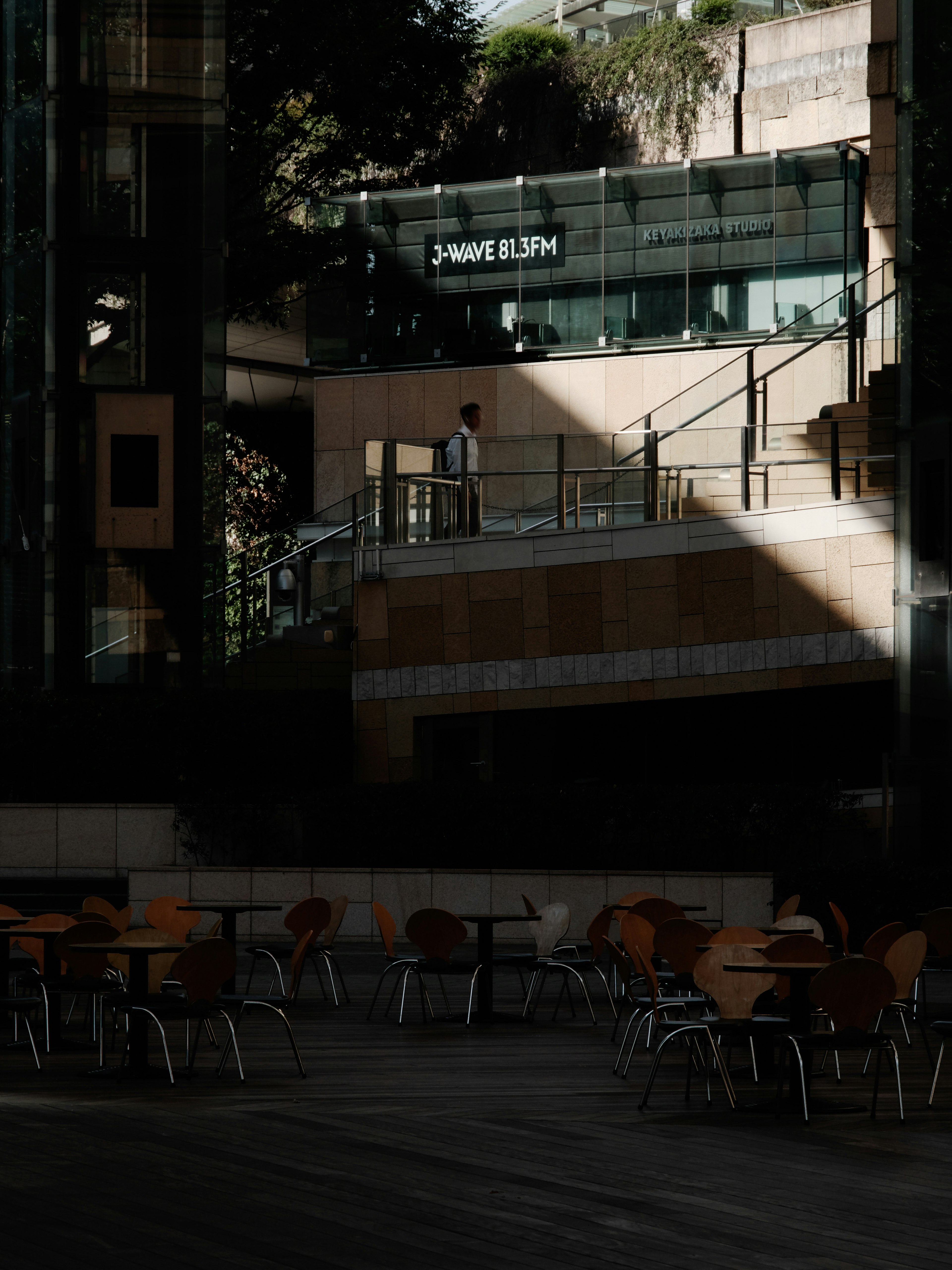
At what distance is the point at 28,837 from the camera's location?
1795 centimetres

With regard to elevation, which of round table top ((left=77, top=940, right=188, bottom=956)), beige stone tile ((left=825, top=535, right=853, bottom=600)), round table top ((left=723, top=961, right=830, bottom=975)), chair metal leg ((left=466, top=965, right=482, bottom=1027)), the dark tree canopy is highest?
the dark tree canopy

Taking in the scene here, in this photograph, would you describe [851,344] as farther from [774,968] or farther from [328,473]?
[774,968]

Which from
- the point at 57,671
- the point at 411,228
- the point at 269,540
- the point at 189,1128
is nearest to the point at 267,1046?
the point at 189,1128

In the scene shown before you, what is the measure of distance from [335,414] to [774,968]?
70.9 ft

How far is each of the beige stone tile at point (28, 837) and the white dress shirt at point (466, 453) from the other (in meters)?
5.59

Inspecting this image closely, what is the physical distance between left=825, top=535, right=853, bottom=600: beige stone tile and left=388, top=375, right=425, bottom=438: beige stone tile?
38.3 ft

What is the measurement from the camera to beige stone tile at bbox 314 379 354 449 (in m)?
29.0

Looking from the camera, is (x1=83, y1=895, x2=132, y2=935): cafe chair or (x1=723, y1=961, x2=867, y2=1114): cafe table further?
(x1=83, y1=895, x2=132, y2=935): cafe chair

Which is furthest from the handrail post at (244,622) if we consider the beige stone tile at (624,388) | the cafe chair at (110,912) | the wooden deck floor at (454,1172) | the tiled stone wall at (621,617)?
the wooden deck floor at (454,1172)

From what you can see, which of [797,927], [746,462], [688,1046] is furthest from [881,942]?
[746,462]

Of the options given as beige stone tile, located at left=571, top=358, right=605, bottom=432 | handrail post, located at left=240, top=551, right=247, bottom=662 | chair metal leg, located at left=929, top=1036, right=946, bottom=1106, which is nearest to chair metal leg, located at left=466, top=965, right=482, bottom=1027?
chair metal leg, located at left=929, top=1036, right=946, bottom=1106

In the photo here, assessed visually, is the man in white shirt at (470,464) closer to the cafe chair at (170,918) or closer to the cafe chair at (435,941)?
the cafe chair at (435,941)

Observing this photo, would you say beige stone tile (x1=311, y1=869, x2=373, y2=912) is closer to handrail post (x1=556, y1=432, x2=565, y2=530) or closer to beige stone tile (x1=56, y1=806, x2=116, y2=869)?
beige stone tile (x1=56, y1=806, x2=116, y2=869)

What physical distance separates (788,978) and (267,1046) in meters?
3.26
